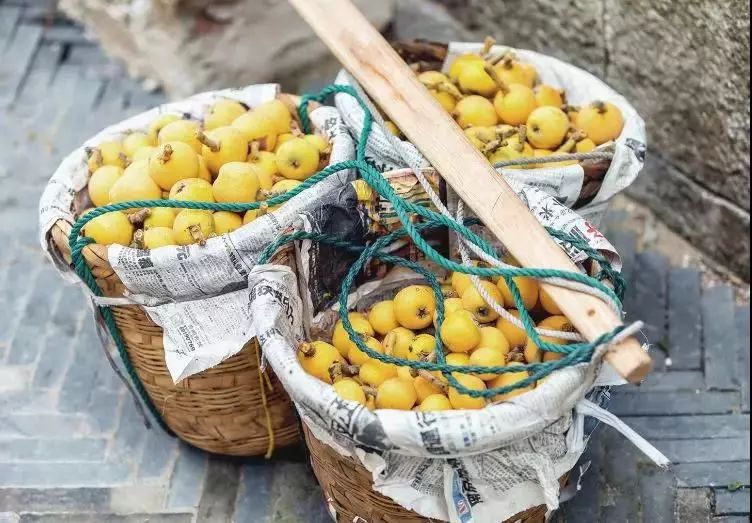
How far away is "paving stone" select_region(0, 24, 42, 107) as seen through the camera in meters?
3.68

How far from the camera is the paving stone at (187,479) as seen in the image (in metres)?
2.28

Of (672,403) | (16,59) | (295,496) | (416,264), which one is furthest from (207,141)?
A: (16,59)

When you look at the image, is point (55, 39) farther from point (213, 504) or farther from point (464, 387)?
point (464, 387)

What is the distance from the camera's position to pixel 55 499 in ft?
7.54

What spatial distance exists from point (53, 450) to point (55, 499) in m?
0.18

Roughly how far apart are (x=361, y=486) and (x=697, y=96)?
1702mm

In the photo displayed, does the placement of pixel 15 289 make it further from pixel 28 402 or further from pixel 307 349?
pixel 307 349

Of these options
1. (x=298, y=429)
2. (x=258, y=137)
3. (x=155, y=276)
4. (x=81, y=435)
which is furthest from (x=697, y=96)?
(x=81, y=435)

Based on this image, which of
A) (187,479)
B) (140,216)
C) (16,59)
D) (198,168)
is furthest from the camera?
(16,59)

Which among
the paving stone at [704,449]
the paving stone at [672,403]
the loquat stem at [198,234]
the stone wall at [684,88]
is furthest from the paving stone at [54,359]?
the stone wall at [684,88]

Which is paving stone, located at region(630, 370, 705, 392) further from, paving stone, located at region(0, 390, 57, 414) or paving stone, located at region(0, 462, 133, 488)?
paving stone, located at region(0, 390, 57, 414)

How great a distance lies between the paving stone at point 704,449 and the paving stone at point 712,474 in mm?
18

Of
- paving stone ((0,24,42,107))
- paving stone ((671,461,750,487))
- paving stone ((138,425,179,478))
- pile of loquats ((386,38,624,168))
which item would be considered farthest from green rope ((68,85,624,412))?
paving stone ((0,24,42,107))

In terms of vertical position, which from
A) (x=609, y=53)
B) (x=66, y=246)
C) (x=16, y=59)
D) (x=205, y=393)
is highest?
(x=66, y=246)
